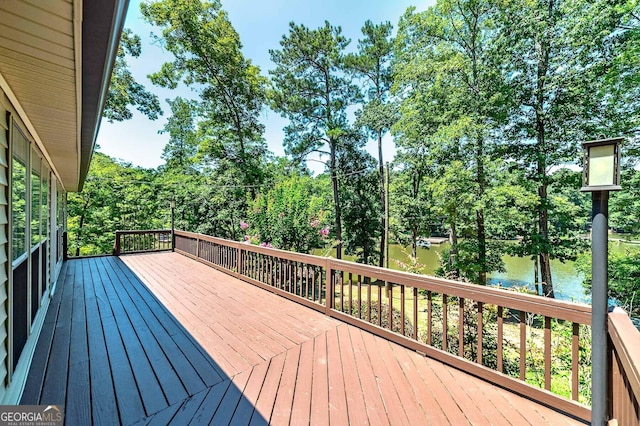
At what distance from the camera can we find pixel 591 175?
4.34ft

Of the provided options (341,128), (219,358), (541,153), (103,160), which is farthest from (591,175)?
(103,160)

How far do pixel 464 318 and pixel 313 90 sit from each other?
541 inches

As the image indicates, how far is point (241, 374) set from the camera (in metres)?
2.13

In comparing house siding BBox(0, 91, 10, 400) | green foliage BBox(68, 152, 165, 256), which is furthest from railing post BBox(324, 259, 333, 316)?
green foliage BBox(68, 152, 165, 256)

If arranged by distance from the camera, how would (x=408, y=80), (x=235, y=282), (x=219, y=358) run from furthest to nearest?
(x=408, y=80)
(x=235, y=282)
(x=219, y=358)

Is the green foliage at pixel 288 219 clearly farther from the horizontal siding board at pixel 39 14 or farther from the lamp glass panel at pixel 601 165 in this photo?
the lamp glass panel at pixel 601 165

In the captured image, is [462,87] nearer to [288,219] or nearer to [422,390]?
[288,219]

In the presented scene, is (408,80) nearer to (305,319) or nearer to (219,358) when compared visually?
(305,319)

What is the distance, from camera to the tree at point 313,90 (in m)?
13.3

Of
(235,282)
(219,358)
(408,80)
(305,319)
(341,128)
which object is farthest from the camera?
(341,128)

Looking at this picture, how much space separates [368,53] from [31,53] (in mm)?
15179

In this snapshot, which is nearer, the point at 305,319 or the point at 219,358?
the point at 219,358

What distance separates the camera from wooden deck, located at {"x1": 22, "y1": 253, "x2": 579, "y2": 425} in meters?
1.69

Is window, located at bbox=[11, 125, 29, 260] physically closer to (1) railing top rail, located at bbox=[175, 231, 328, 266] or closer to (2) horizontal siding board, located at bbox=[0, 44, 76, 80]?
(2) horizontal siding board, located at bbox=[0, 44, 76, 80]
